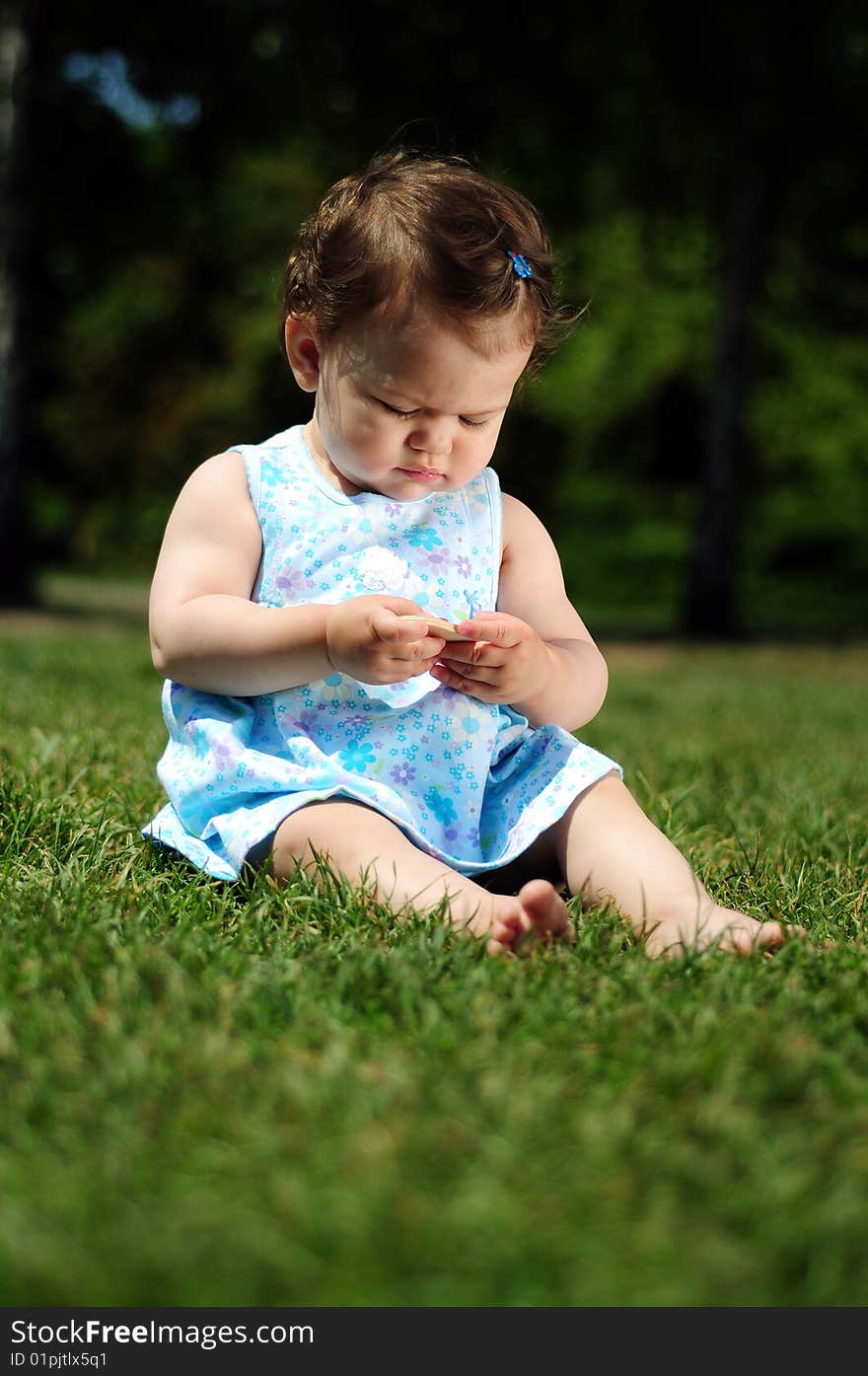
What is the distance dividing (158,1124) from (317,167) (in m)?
14.6

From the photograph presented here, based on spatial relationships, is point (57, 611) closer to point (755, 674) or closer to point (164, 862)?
point (755, 674)

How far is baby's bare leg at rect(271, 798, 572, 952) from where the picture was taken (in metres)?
2.13

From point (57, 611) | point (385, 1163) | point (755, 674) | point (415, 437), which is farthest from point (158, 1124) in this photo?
point (57, 611)

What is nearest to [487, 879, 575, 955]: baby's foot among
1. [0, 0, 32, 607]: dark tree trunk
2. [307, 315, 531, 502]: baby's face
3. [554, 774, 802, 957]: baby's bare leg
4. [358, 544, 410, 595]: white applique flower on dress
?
[554, 774, 802, 957]: baby's bare leg

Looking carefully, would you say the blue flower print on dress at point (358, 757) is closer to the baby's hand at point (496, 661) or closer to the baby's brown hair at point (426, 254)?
the baby's hand at point (496, 661)

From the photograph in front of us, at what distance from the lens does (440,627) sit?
2.46 m

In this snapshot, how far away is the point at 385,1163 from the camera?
1.39 m

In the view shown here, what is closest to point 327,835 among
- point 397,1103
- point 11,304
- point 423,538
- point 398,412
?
point 423,538

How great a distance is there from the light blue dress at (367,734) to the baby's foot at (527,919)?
0.43m

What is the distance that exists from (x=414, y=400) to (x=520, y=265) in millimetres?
342

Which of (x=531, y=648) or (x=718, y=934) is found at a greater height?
(x=531, y=648)

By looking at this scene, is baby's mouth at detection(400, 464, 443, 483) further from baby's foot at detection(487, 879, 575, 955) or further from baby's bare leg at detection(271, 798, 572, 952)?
baby's foot at detection(487, 879, 575, 955)

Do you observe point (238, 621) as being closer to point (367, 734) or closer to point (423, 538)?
point (367, 734)

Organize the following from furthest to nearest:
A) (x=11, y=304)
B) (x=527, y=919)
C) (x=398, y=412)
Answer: (x=11, y=304)
(x=398, y=412)
(x=527, y=919)
